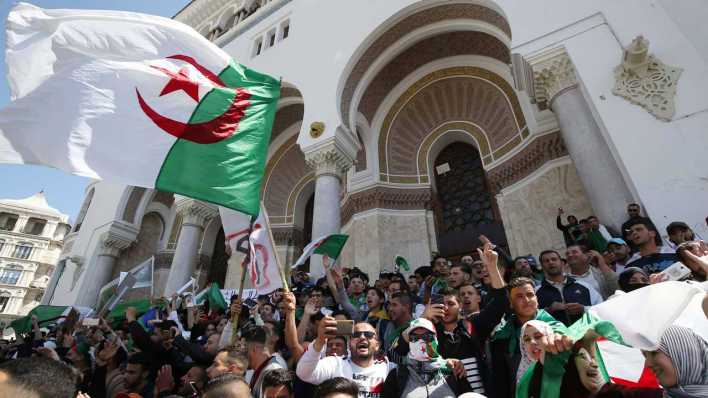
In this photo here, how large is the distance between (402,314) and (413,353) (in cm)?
80

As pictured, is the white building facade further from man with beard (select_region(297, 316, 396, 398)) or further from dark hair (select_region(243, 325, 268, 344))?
dark hair (select_region(243, 325, 268, 344))

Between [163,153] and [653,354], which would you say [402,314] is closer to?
[653,354]

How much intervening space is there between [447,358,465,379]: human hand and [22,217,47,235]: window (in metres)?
46.6

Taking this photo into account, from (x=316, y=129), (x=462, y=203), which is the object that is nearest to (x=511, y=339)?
(x=316, y=129)

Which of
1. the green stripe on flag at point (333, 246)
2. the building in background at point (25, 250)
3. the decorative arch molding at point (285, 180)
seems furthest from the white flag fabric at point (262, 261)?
the building in background at point (25, 250)

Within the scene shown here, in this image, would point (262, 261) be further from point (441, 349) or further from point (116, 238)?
point (116, 238)

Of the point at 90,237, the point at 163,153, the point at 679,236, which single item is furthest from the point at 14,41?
the point at 90,237

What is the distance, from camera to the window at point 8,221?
109ft

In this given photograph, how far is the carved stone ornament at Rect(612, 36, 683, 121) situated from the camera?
153 inches

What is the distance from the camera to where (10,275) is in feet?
105

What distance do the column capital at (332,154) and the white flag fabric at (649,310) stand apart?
229 inches

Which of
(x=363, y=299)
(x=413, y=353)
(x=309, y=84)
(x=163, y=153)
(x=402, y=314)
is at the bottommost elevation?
(x=413, y=353)

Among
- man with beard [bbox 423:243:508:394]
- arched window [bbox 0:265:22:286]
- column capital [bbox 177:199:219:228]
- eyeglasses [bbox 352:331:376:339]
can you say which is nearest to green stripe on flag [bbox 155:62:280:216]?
eyeglasses [bbox 352:331:376:339]

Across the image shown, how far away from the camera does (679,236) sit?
2867mm
